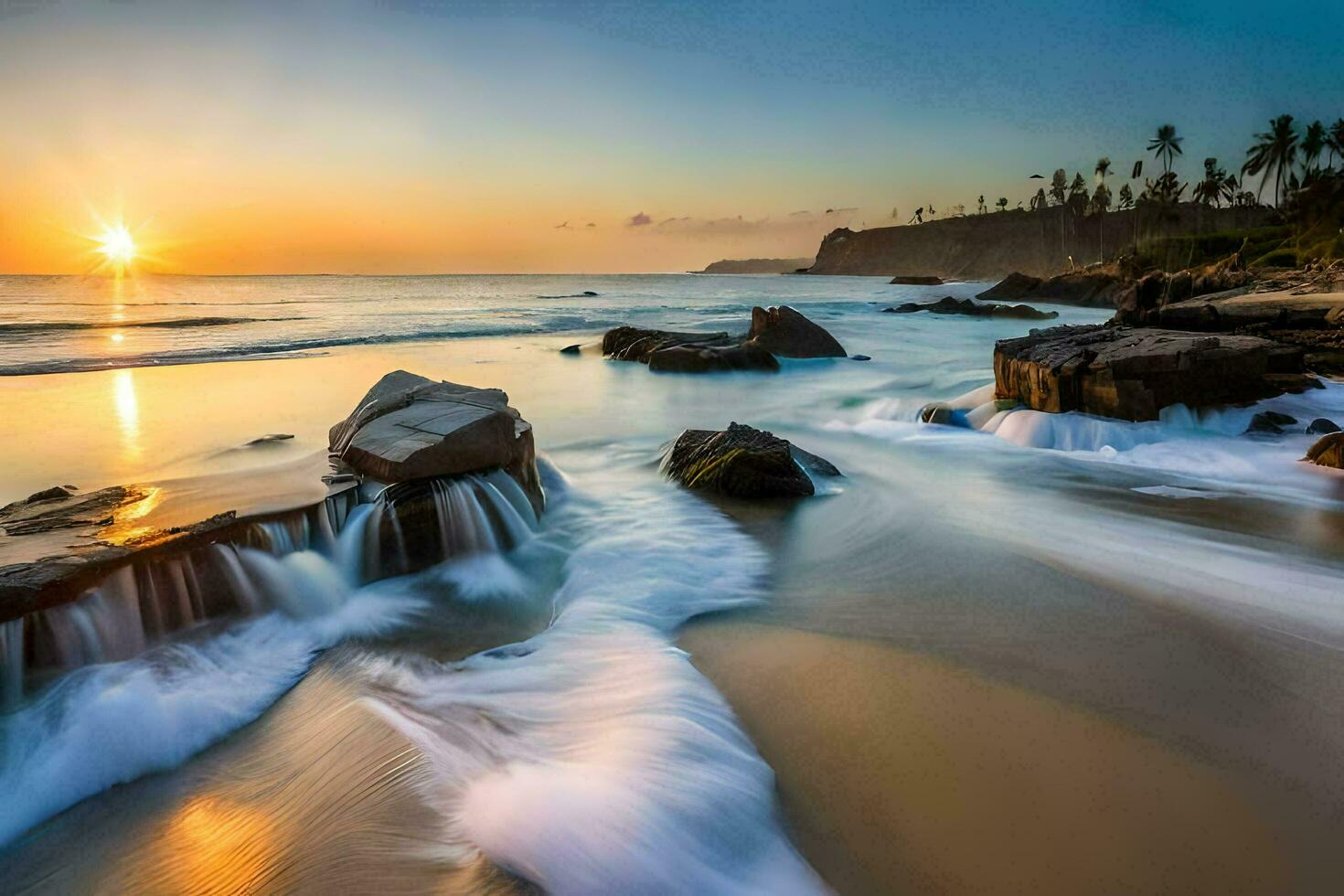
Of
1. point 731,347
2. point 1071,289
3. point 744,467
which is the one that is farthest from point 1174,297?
point 1071,289

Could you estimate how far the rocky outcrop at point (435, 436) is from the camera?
5621 mm

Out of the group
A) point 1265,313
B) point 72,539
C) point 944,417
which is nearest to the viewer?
point 72,539

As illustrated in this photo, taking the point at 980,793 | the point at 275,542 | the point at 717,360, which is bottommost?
the point at 980,793

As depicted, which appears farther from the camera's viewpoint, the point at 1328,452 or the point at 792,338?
the point at 792,338

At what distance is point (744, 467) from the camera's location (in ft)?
23.4

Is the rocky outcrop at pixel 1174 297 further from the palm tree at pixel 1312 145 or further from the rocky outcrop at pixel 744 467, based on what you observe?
the palm tree at pixel 1312 145

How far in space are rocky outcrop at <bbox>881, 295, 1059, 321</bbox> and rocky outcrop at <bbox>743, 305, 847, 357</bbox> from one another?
2363 centimetres

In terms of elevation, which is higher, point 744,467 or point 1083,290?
point 1083,290

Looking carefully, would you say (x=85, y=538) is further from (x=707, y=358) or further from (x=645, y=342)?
(x=645, y=342)

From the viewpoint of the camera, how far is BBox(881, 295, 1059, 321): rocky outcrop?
128 ft

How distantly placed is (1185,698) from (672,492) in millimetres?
4754

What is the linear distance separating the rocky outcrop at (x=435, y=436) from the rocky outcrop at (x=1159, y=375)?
7.26 metres

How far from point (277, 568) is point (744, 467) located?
4222mm

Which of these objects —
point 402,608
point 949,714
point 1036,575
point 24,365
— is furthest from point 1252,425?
point 24,365
